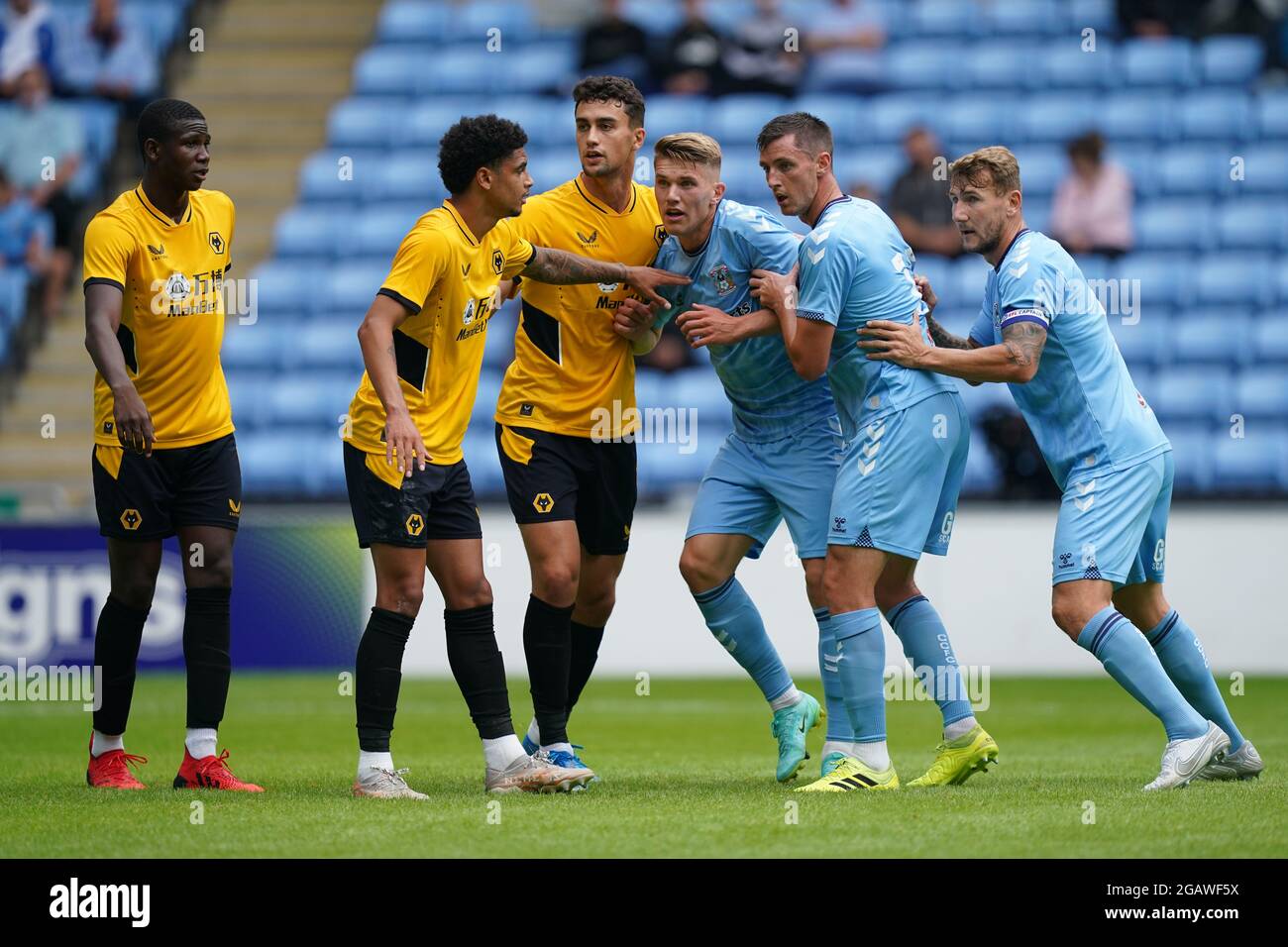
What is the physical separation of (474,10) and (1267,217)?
9086mm

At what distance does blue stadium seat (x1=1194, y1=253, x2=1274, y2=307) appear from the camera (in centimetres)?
1603

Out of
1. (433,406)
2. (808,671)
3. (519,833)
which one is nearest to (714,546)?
(433,406)

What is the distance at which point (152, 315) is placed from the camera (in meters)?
7.46

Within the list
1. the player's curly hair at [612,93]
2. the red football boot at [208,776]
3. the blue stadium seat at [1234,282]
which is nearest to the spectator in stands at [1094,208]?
the blue stadium seat at [1234,282]

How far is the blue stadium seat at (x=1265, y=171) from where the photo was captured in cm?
1692

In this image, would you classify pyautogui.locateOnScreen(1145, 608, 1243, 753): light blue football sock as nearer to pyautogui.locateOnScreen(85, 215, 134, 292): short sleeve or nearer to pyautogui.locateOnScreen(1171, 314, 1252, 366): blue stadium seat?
pyautogui.locateOnScreen(85, 215, 134, 292): short sleeve

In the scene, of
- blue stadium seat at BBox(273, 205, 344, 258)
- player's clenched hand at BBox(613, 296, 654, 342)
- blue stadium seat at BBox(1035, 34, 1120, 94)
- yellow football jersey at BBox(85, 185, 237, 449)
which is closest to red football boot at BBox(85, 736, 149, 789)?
yellow football jersey at BBox(85, 185, 237, 449)

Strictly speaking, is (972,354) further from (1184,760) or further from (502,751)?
(502,751)

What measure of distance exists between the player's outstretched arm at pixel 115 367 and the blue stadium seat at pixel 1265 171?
12.6 meters

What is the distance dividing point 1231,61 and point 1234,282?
3.13m

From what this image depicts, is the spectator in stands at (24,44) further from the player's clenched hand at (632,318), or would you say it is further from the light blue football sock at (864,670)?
the light blue football sock at (864,670)

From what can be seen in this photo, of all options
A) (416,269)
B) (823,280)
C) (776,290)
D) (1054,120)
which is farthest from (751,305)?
(1054,120)

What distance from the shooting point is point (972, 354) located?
22.7 ft
